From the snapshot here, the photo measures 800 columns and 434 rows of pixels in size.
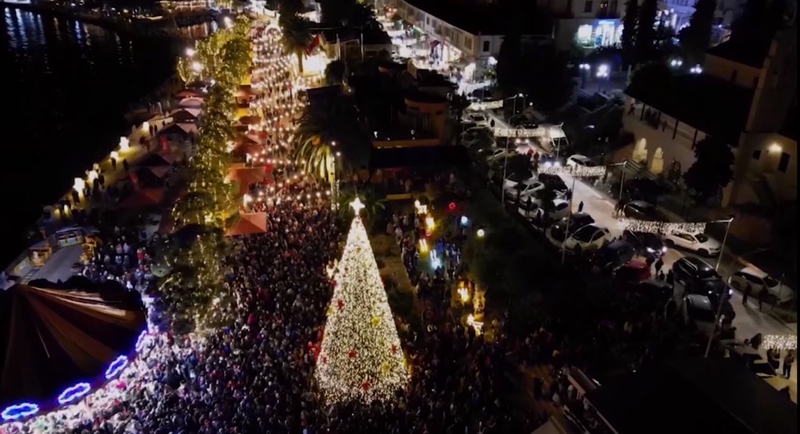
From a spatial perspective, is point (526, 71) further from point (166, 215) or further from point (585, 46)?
point (166, 215)

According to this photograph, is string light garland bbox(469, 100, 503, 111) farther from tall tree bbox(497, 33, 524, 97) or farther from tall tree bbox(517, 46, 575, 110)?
tall tree bbox(517, 46, 575, 110)

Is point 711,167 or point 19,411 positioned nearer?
point 19,411

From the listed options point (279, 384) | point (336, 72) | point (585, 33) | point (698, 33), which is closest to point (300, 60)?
point (336, 72)

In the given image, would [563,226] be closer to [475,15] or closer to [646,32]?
[646,32]

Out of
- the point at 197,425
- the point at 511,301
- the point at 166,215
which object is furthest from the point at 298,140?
the point at 197,425

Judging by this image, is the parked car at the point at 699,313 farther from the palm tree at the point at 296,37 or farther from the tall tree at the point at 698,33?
the palm tree at the point at 296,37

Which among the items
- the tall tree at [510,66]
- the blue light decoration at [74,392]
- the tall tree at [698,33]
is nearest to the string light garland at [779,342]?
the blue light decoration at [74,392]
